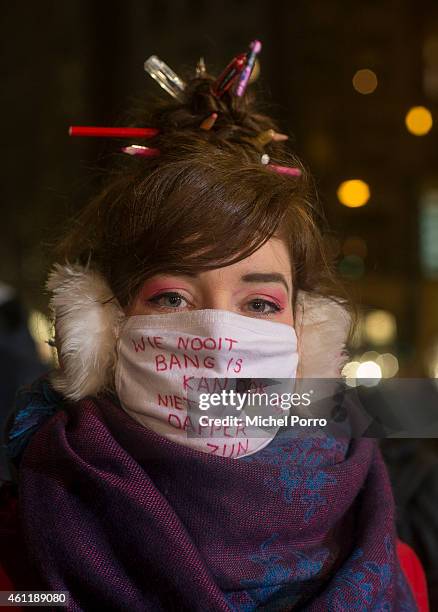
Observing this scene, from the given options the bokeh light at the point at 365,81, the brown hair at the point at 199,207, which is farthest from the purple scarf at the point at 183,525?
the bokeh light at the point at 365,81

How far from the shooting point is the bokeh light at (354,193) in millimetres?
2176

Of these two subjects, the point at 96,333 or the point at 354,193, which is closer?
the point at 96,333

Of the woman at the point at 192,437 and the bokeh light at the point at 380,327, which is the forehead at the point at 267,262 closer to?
the woman at the point at 192,437

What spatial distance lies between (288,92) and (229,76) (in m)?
1.57

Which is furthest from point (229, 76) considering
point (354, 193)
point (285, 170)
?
point (354, 193)

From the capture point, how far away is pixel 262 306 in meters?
0.91

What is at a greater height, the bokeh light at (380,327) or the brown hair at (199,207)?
the brown hair at (199,207)

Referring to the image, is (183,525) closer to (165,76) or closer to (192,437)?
(192,437)

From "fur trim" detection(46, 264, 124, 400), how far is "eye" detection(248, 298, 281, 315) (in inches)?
7.4

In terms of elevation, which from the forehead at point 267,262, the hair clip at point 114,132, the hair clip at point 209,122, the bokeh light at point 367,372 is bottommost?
the bokeh light at point 367,372

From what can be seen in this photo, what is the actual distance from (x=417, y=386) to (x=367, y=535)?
246 mm

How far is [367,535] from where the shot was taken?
0.93 meters

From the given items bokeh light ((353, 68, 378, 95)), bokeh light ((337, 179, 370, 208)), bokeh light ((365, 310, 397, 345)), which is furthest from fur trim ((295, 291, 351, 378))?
bokeh light ((353, 68, 378, 95))

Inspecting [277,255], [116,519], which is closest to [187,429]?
[116,519]
